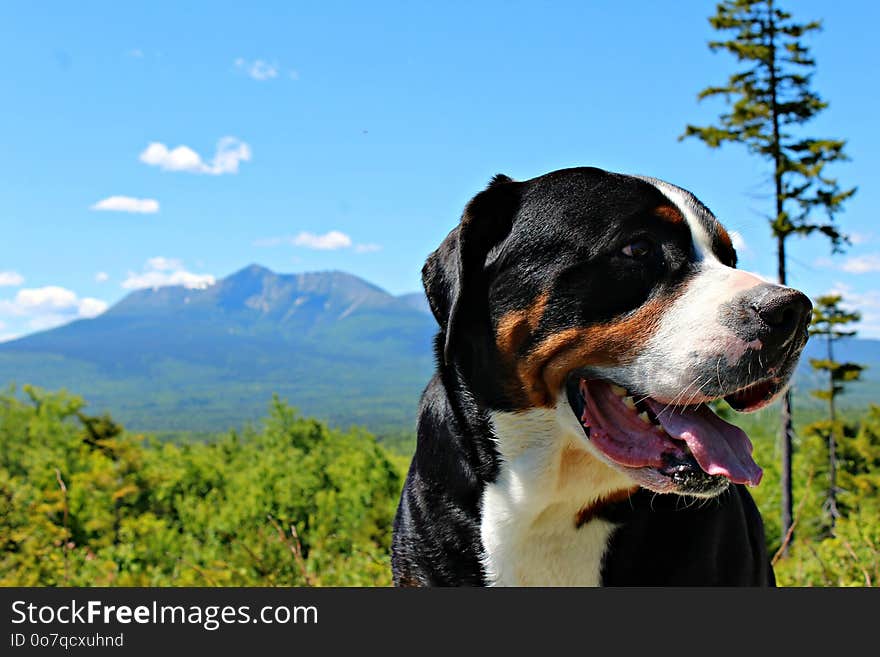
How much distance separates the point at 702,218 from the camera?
3.12 metres

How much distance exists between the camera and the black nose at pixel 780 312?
264cm

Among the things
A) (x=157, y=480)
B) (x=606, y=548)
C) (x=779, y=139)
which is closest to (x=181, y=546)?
(x=157, y=480)

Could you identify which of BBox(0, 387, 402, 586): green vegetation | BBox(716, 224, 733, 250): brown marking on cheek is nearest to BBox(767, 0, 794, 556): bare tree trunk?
BBox(0, 387, 402, 586): green vegetation

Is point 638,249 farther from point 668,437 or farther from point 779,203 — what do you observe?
point 779,203

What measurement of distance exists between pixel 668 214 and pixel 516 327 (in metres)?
0.64

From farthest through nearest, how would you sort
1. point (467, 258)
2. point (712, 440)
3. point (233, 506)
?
point (233, 506) < point (467, 258) < point (712, 440)

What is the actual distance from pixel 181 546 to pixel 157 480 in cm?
1157

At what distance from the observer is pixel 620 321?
2.89 meters

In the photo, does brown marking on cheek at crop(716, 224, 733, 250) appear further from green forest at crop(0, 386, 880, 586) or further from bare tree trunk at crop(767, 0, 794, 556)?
bare tree trunk at crop(767, 0, 794, 556)

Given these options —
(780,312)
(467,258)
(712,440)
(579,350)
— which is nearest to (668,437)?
(712,440)

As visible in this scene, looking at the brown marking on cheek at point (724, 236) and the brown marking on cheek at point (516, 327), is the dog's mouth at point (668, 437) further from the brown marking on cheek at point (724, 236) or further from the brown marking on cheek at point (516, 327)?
the brown marking on cheek at point (724, 236)

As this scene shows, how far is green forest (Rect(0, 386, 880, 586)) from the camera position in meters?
6.57

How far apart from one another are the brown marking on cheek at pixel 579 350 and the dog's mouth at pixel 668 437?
0.07m

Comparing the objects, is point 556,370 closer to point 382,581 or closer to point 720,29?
point 382,581
